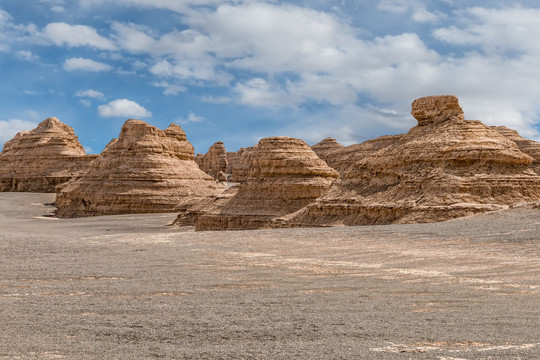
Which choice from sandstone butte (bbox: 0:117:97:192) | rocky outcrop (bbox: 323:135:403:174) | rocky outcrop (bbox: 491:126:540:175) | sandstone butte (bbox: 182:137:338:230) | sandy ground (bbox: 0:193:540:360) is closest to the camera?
sandy ground (bbox: 0:193:540:360)

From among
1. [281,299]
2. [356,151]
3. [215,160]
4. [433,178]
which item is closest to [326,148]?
[356,151]

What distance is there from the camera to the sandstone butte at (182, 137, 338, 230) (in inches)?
1235

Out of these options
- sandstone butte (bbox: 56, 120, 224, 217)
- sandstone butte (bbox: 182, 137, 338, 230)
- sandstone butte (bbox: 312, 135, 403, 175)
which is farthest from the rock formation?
sandstone butte (bbox: 182, 137, 338, 230)

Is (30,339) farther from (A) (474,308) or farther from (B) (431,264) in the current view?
(B) (431,264)

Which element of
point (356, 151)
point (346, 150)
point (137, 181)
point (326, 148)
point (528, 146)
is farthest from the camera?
point (326, 148)

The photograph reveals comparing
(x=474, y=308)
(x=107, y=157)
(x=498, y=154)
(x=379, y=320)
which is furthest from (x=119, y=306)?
(x=107, y=157)

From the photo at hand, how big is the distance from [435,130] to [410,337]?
2058 centimetres

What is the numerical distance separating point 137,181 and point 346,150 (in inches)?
1182

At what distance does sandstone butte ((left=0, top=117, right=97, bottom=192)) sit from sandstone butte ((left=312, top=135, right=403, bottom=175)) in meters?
26.3

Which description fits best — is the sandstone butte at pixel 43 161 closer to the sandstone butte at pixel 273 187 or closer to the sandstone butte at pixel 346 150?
the sandstone butte at pixel 346 150

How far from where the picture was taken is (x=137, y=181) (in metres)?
44.8

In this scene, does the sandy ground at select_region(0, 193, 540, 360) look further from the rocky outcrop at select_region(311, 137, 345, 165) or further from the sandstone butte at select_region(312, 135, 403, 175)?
the rocky outcrop at select_region(311, 137, 345, 165)

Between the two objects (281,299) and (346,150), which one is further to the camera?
(346,150)

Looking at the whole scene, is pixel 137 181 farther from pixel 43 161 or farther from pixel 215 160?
pixel 215 160
